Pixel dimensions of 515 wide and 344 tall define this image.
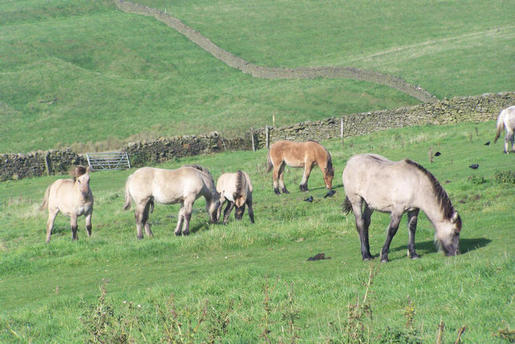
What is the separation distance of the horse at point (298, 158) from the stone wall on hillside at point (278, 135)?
583 inches

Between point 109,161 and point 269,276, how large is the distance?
3042cm

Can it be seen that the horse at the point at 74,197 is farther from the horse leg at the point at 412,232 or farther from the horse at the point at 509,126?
the horse at the point at 509,126

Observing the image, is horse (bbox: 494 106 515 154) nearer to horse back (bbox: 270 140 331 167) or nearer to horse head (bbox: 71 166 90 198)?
horse back (bbox: 270 140 331 167)

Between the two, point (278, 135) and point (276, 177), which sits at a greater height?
point (276, 177)

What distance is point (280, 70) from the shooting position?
7081 cm

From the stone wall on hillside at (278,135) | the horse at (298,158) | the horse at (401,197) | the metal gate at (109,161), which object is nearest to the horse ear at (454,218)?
the horse at (401,197)

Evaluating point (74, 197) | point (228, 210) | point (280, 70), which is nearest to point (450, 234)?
point (228, 210)

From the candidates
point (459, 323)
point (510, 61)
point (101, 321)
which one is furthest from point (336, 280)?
point (510, 61)

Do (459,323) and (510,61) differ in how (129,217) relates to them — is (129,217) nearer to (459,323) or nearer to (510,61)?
(459,323)

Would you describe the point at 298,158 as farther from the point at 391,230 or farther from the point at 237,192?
the point at 391,230

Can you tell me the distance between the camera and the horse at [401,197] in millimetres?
12086

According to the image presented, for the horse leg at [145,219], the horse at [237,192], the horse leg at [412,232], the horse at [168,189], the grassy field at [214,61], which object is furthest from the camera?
the grassy field at [214,61]

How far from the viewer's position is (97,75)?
6738 cm

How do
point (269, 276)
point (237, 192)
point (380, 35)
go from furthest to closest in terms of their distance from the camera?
point (380, 35)
point (237, 192)
point (269, 276)
